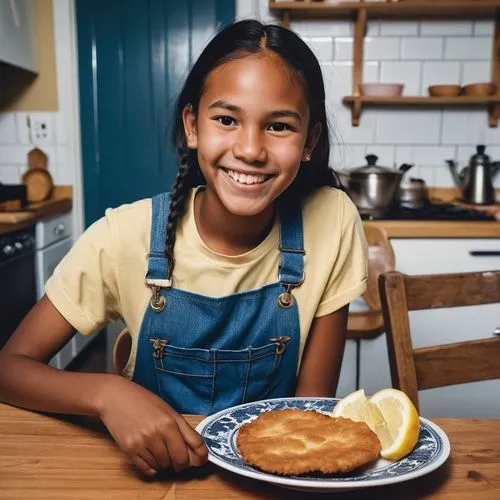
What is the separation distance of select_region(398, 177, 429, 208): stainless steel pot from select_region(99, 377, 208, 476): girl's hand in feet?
7.58

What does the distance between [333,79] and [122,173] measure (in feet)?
3.89

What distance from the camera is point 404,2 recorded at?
277cm

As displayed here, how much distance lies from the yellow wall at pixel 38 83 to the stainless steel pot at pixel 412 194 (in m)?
1.81

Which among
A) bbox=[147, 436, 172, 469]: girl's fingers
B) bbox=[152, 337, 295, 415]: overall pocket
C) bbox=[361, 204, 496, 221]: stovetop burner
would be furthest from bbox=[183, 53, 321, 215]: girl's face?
bbox=[361, 204, 496, 221]: stovetop burner

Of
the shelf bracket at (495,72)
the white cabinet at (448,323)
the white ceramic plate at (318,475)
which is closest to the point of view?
the white ceramic plate at (318,475)

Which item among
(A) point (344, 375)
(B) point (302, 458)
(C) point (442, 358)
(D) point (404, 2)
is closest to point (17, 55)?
(D) point (404, 2)

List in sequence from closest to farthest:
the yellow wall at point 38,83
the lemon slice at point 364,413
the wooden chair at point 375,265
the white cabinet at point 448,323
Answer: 1. the lemon slice at point 364,413
2. the wooden chair at point 375,265
3. the white cabinet at point 448,323
4. the yellow wall at point 38,83

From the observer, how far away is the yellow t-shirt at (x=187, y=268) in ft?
3.39

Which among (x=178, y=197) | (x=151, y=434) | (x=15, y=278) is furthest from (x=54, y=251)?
(x=151, y=434)

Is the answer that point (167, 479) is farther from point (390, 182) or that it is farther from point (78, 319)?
point (390, 182)

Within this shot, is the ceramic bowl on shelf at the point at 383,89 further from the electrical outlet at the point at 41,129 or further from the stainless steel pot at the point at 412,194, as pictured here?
the electrical outlet at the point at 41,129

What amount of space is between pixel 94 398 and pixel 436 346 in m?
0.59

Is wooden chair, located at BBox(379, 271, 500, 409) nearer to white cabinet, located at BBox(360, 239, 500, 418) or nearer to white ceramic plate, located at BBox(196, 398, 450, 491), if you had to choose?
white ceramic plate, located at BBox(196, 398, 450, 491)

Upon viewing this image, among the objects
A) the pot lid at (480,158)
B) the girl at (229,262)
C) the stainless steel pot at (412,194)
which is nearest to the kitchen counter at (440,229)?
the stainless steel pot at (412,194)
